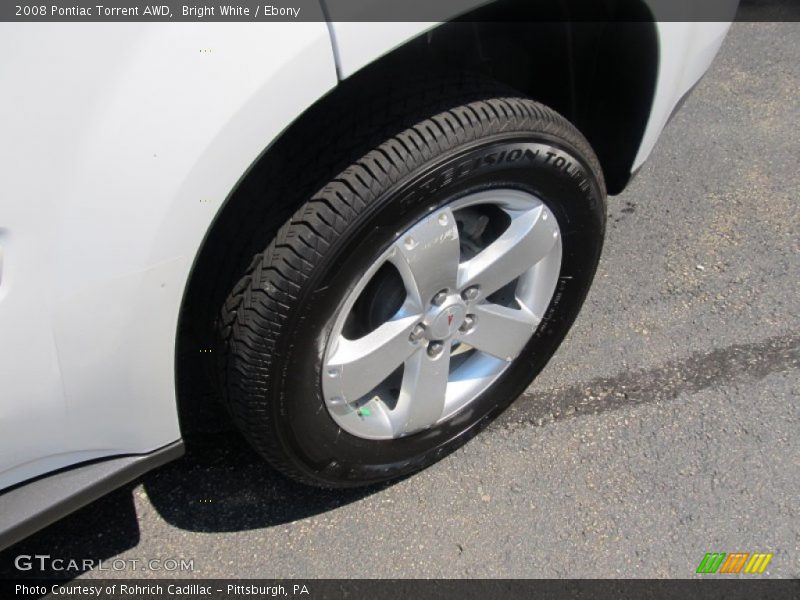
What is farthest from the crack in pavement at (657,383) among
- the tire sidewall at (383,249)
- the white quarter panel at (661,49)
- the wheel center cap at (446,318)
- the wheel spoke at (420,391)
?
the white quarter panel at (661,49)

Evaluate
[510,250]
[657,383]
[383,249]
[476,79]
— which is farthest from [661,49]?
[657,383]

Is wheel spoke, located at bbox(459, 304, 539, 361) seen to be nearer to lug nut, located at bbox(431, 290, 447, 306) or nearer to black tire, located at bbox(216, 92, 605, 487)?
lug nut, located at bbox(431, 290, 447, 306)

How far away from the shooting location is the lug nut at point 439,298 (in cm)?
167

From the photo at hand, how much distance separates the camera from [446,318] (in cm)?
171

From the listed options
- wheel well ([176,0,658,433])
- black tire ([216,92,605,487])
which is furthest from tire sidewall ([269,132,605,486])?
wheel well ([176,0,658,433])

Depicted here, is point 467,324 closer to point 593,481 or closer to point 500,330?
point 500,330

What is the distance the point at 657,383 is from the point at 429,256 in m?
1.01

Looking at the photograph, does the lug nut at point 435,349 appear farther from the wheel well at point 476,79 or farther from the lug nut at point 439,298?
the wheel well at point 476,79

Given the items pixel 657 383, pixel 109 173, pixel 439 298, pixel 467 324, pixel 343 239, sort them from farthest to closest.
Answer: pixel 657 383 → pixel 467 324 → pixel 439 298 → pixel 343 239 → pixel 109 173

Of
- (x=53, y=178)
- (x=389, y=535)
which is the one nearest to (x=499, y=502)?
(x=389, y=535)

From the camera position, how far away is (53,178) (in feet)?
3.72

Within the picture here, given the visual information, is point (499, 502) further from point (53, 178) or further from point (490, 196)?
point (53, 178)

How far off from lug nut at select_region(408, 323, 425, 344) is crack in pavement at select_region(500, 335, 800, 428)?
1.84ft

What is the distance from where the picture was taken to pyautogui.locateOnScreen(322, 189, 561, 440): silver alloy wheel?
1579mm
